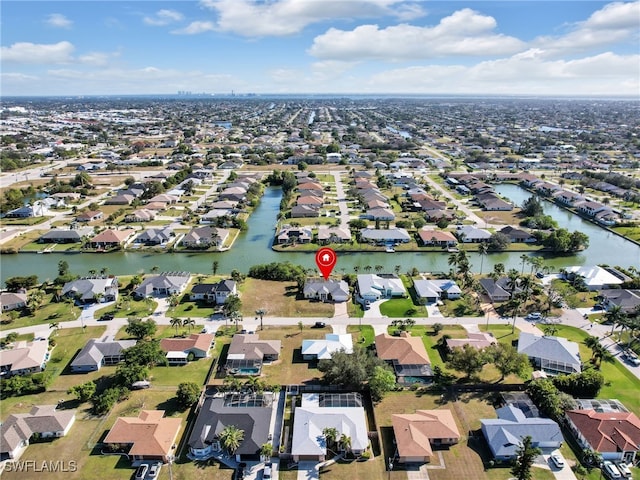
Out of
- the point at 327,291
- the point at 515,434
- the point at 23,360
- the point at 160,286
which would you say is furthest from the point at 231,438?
the point at 160,286

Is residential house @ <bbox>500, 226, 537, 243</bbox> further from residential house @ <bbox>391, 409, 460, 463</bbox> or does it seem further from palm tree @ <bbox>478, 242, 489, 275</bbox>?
residential house @ <bbox>391, 409, 460, 463</bbox>

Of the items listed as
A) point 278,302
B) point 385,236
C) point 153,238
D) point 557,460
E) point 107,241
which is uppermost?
point 385,236

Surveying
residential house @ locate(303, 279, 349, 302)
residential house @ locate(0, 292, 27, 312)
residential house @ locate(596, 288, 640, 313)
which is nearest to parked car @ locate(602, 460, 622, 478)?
residential house @ locate(596, 288, 640, 313)

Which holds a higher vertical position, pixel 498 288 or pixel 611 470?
pixel 498 288

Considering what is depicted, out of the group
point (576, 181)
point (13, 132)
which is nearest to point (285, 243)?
point (576, 181)

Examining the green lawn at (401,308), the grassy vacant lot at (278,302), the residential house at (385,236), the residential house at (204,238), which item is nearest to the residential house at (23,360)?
the grassy vacant lot at (278,302)

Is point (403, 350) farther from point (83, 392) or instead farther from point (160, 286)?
point (160, 286)

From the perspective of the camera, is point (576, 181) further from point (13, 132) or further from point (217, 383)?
point (13, 132)

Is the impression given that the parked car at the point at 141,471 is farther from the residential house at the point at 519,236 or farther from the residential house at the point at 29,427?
the residential house at the point at 519,236
